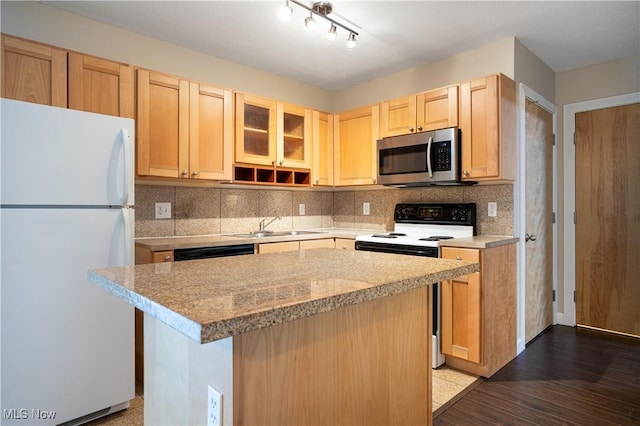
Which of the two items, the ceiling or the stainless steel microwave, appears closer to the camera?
the ceiling

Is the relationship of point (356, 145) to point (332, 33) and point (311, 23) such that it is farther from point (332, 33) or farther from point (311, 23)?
point (311, 23)

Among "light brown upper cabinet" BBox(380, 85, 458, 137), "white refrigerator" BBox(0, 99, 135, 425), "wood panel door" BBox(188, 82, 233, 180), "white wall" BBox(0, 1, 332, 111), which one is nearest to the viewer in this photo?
"white refrigerator" BBox(0, 99, 135, 425)

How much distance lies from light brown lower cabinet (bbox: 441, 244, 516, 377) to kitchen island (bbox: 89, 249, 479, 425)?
3.84 ft

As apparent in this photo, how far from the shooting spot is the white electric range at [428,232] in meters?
2.64

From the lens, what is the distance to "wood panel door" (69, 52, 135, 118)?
7.41ft

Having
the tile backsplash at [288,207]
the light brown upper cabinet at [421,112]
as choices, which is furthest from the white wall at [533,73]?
the tile backsplash at [288,207]

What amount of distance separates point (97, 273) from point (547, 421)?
2.26 m

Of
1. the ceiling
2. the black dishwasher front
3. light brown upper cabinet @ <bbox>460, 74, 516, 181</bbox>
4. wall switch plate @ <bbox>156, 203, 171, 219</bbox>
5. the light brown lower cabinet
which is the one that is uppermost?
the ceiling

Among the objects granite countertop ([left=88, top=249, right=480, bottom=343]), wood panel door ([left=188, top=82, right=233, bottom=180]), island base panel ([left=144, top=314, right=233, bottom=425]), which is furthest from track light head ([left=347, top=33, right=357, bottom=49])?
island base panel ([left=144, top=314, right=233, bottom=425])

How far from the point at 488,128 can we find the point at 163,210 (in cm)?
254

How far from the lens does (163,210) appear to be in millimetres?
2941

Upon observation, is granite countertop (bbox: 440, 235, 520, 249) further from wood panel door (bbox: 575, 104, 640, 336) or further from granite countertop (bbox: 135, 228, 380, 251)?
wood panel door (bbox: 575, 104, 640, 336)

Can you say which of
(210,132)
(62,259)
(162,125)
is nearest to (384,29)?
(210,132)

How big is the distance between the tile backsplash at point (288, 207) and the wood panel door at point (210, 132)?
0.39 metres
